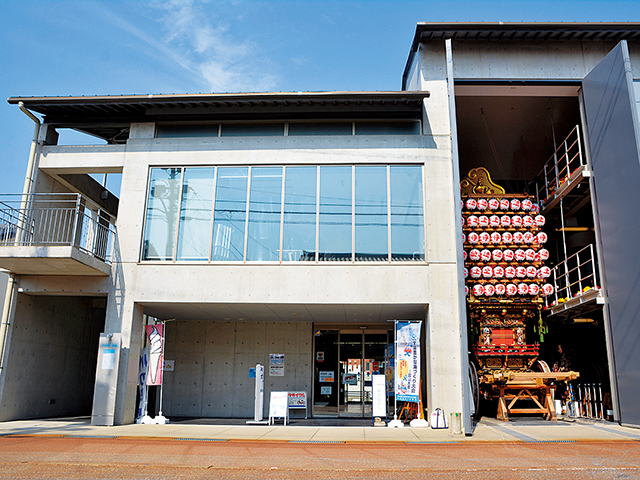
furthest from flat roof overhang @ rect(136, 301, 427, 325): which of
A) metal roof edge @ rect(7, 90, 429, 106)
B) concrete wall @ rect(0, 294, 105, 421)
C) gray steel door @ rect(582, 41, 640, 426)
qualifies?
metal roof edge @ rect(7, 90, 429, 106)

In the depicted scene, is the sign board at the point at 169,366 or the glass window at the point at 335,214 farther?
the sign board at the point at 169,366

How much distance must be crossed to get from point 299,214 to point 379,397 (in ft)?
17.7

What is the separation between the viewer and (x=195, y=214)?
14.1 metres

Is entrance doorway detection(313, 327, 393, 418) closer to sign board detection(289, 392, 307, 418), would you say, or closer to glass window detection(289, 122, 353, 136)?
sign board detection(289, 392, 307, 418)

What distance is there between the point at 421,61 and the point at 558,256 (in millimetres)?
8824

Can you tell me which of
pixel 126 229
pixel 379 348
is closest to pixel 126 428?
pixel 126 229

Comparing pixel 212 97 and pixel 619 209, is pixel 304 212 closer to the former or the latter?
pixel 212 97

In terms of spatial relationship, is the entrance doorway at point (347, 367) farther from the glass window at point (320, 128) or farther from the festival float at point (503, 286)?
the glass window at point (320, 128)

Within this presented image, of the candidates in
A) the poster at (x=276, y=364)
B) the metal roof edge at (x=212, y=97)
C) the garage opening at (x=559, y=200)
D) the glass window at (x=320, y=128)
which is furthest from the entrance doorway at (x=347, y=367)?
the metal roof edge at (x=212, y=97)

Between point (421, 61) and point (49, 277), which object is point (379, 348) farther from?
point (49, 277)

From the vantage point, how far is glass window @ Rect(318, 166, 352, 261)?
44.6 ft

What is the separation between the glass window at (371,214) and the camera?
1354 cm

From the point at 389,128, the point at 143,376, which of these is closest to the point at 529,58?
the point at 389,128

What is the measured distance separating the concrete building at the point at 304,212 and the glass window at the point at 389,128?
5 cm
